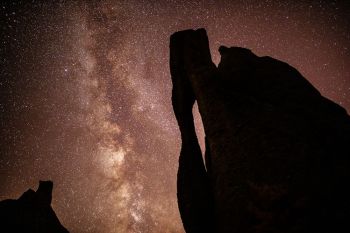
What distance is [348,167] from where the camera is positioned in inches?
242

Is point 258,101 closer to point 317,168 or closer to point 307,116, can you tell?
point 307,116

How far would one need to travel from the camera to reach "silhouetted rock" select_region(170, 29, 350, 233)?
5629mm

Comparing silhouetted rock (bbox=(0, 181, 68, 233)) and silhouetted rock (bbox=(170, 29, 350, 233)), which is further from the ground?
silhouetted rock (bbox=(170, 29, 350, 233))

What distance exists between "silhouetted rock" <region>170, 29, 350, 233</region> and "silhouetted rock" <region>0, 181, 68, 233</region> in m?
19.1

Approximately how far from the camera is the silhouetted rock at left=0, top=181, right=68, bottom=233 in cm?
2062

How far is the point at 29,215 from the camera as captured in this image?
71.9 feet

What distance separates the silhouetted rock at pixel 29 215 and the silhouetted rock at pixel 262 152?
19.1 m

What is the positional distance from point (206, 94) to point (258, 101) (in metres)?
2.04

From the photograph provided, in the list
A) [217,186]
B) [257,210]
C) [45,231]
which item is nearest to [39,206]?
[45,231]

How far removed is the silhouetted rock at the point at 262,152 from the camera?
5629 millimetres

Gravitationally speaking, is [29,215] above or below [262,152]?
below

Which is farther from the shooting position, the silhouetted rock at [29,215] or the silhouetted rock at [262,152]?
the silhouetted rock at [29,215]

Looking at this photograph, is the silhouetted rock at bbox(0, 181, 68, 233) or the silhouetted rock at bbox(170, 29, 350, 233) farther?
the silhouetted rock at bbox(0, 181, 68, 233)

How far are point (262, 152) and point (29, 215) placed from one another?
24.2 metres
